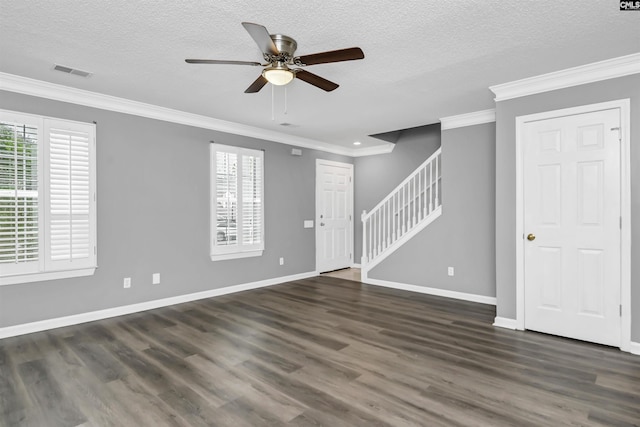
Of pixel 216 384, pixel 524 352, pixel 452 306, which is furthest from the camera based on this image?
pixel 452 306

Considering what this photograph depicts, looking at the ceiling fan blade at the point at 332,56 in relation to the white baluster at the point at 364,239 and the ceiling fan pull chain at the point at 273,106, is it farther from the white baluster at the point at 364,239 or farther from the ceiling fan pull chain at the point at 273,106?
the white baluster at the point at 364,239

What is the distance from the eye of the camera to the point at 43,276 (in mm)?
3695

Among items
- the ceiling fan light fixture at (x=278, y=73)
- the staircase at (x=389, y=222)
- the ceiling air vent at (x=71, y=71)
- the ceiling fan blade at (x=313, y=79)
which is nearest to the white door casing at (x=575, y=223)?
the staircase at (x=389, y=222)

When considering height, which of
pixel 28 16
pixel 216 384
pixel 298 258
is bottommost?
pixel 216 384

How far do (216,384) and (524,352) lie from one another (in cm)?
265

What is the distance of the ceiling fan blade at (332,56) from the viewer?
2.29 metres

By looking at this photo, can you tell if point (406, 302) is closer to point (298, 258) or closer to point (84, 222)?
point (298, 258)

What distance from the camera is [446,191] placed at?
17.1 feet

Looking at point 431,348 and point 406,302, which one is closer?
point 431,348

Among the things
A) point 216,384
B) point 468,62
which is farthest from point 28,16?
point 468,62

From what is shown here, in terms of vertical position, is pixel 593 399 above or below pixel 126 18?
below

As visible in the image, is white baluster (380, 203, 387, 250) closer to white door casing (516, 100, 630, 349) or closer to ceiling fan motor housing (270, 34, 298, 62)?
white door casing (516, 100, 630, 349)

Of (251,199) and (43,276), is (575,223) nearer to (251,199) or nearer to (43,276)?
(251,199)

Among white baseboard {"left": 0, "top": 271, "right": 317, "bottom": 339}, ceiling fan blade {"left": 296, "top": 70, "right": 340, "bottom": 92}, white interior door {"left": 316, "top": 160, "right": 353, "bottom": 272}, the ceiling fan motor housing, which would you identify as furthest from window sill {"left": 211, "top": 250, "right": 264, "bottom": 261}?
the ceiling fan motor housing
